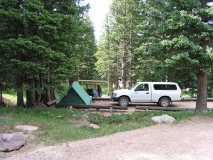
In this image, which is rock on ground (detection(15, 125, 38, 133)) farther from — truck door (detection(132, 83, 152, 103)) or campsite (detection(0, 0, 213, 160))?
truck door (detection(132, 83, 152, 103))

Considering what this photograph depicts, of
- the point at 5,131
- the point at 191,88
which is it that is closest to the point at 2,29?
the point at 5,131

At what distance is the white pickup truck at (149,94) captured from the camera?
73.1 ft

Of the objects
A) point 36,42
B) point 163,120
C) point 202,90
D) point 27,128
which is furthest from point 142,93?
point 27,128

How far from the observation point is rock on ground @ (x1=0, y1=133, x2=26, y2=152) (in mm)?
8797

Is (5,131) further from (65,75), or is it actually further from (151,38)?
(151,38)

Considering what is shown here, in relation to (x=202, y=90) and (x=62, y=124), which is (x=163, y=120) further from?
(x=62, y=124)

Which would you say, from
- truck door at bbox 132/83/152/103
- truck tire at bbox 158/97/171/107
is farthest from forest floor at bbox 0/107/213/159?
truck door at bbox 132/83/152/103

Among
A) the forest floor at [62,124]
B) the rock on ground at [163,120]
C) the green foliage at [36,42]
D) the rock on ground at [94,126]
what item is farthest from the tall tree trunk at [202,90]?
the green foliage at [36,42]

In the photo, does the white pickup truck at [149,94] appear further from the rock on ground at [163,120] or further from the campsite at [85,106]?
the rock on ground at [163,120]

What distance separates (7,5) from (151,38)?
6321 mm

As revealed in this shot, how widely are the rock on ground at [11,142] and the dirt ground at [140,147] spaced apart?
28.9 inches

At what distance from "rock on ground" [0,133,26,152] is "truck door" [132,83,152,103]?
1367cm

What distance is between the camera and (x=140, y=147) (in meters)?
8.76

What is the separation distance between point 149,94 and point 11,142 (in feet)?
47.8
